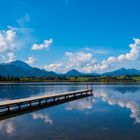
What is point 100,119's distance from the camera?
20.2m

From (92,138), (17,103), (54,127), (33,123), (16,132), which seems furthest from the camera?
(17,103)

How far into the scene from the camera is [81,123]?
18.3 m

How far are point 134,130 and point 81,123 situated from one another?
12.7ft

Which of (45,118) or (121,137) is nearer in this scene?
(121,137)

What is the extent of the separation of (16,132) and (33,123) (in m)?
2.90

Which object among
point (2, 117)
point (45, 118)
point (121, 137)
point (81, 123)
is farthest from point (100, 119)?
point (2, 117)

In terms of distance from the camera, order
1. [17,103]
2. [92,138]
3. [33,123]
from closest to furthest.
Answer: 1. [92,138]
2. [33,123]
3. [17,103]

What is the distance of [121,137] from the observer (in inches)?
557

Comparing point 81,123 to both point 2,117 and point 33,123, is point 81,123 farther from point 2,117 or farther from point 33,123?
point 2,117

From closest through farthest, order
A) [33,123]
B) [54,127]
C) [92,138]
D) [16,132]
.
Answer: [92,138] < [16,132] < [54,127] < [33,123]

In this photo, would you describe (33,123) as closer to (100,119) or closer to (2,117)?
(2,117)

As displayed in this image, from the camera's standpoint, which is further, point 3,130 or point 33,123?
point 33,123

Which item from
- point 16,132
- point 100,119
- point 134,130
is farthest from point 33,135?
point 100,119

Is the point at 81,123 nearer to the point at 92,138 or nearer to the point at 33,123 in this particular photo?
the point at 33,123
